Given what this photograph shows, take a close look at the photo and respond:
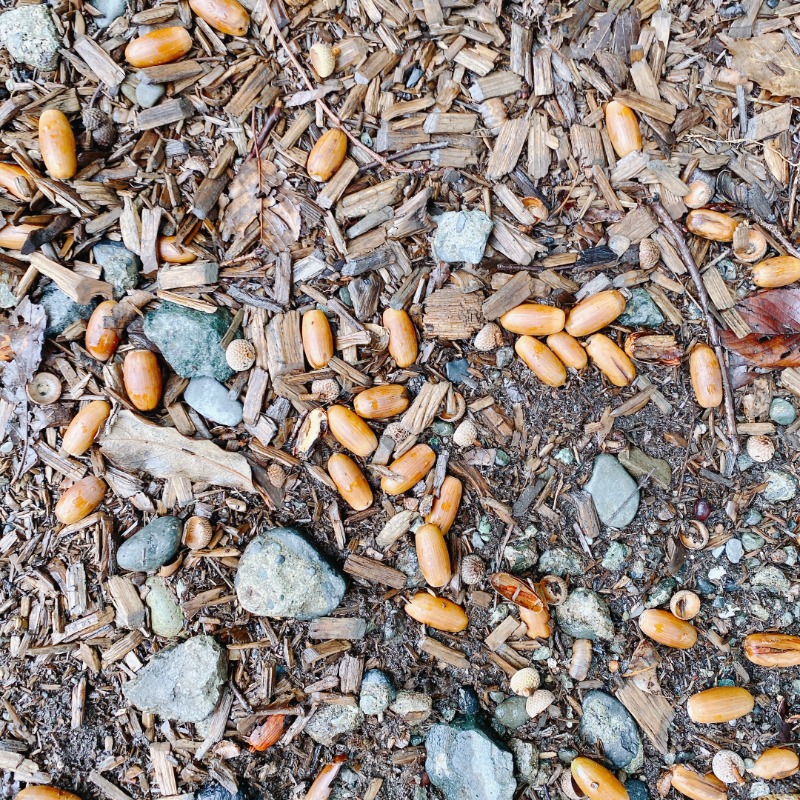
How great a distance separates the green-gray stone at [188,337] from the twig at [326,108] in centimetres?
85

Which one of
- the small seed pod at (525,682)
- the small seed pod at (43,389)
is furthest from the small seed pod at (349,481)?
the small seed pod at (43,389)

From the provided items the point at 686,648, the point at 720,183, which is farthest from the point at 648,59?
the point at 686,648

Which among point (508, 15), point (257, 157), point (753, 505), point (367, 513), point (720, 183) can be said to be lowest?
point (753, 505)

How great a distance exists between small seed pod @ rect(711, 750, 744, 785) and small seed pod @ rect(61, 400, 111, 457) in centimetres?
270

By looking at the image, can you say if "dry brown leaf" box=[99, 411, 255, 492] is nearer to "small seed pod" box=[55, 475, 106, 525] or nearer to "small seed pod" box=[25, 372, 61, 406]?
"small seed pod" box=[55, 475, 106, 525]

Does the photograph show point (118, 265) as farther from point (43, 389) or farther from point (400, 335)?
point (400, 335)

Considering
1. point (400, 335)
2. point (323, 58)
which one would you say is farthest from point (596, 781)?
point (323, 58)

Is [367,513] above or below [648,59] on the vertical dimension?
below

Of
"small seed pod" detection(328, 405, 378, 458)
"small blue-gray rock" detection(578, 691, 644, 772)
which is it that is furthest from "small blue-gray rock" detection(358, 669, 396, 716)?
"small seed pod" detection(328, 405, 378, 458)

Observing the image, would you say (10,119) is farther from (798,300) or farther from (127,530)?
(798,300)

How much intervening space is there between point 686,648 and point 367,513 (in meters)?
1.36

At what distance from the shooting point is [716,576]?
2.69 metres

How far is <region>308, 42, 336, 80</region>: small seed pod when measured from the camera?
2582mm

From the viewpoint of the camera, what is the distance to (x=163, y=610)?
8.61 feet
